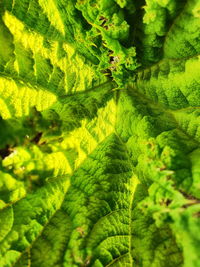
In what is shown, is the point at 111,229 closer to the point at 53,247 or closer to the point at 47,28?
the point at 53,247

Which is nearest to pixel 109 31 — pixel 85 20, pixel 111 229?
pixel 85 20

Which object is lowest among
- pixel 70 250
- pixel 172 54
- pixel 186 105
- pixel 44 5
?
pixel 70 250

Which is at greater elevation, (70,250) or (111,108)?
(111,108)

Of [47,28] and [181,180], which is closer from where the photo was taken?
[181,180]

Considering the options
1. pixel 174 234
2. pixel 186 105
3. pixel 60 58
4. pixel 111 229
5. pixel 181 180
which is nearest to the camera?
pixel 181 180

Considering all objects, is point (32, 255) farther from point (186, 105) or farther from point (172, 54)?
point (172, 54)

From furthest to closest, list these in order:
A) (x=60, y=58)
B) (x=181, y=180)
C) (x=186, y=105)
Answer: (x=60, y=58)
(x=186, y=105)
(x=181, y=180)
